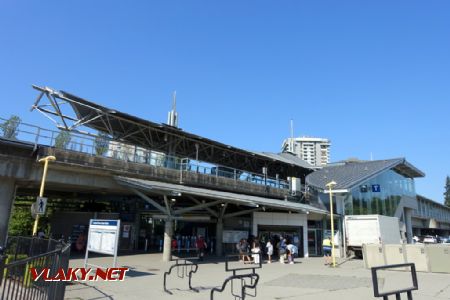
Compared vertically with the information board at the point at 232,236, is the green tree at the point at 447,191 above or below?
above

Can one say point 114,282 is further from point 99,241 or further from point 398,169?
point 398,169

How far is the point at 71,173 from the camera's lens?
2092 centimetres

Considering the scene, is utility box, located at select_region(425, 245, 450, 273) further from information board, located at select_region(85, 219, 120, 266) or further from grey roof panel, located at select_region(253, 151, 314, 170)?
grey roof panel, located at select_region(253, 151, 314, 170)

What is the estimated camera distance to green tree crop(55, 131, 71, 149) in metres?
19.8

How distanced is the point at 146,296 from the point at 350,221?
2286cm

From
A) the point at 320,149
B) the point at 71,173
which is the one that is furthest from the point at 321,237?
the point at 320,149

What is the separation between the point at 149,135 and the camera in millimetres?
28359

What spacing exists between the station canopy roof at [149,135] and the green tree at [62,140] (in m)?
3.11

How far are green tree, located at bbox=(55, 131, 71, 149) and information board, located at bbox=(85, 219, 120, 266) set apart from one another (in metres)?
6.86

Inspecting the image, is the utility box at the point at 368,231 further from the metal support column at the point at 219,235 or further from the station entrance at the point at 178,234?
the station entrance at the point at 178,234

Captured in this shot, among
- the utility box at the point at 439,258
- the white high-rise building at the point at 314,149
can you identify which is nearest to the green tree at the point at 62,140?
the utility box at the point at 439,258

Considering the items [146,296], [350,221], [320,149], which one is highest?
[320,149]

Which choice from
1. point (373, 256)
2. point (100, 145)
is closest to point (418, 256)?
point (373, 256)

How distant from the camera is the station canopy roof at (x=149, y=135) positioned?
2311cm
